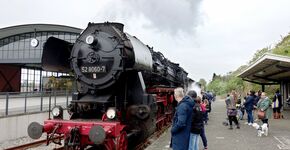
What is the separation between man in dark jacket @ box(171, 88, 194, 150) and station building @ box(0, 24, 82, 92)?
30.4 m

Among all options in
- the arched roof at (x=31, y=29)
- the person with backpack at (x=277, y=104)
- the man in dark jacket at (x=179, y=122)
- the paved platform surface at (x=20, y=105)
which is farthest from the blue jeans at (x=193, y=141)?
the arched roof at (x=31, y=29)

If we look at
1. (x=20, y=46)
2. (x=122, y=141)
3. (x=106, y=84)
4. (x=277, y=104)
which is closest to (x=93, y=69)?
(x=106, y=84)

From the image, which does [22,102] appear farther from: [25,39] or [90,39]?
[25,39]

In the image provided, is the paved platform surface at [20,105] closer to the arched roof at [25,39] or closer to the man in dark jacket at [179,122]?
the man in dark jacket at [179,122]

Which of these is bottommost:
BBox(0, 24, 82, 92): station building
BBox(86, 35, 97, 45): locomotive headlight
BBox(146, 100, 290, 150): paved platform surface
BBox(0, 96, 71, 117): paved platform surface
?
BBox(146, 100, 290, 150): paved platform surface

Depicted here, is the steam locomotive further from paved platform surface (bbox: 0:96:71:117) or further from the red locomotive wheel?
paved platform surface (bbox: 0:96:71:117)

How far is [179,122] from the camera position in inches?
216

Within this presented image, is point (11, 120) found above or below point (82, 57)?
below

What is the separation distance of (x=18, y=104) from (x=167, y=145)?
6768 mm

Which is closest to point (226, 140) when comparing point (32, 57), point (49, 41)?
point (49, 41)

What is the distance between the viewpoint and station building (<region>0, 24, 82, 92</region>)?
119ft

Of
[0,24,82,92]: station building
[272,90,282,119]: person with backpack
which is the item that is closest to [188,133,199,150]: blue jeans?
[272,90,282,119]: person with backpack

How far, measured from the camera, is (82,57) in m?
8.34

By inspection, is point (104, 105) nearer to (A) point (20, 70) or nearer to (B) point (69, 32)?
(B) point (69, 32)
